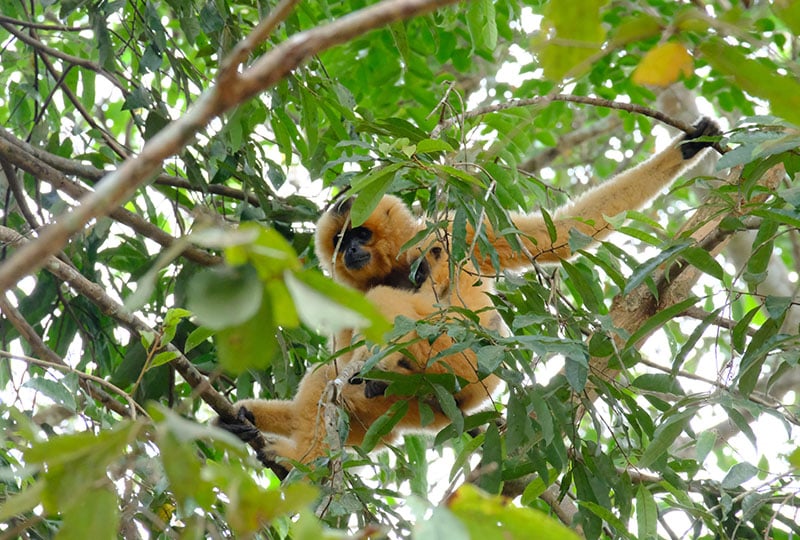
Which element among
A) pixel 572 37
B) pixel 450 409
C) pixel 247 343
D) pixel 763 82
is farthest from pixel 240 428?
pixel 763 82

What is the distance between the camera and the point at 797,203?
2.70 meters

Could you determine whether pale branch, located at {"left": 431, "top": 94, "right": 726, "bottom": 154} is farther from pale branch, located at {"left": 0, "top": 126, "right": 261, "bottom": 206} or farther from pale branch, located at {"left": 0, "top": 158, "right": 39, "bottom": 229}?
pale branch, located at {"left": 0, "top": 158, "right": 39, "bottom": 229}

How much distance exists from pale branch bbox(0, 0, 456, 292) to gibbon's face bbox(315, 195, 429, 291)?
3.66 meters

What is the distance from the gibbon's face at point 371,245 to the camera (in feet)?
15.4

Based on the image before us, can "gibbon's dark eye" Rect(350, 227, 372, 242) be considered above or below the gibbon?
above

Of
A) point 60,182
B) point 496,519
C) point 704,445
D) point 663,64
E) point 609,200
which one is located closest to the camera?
point 496,519

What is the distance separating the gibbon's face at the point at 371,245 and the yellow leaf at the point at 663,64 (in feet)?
11.4

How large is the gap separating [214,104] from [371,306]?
29cm

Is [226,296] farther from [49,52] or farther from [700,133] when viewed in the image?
[700,133]

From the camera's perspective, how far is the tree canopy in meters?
1.10

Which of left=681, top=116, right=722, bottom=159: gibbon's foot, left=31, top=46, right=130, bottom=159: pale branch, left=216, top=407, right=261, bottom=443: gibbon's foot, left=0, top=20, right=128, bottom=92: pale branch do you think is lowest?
left=216, top=407, right=261, bottom=443: gibbon's foot

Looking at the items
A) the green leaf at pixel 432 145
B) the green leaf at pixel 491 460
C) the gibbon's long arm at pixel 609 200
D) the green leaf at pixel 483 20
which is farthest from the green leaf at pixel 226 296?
the gibbon's long arm at pixel 609 200

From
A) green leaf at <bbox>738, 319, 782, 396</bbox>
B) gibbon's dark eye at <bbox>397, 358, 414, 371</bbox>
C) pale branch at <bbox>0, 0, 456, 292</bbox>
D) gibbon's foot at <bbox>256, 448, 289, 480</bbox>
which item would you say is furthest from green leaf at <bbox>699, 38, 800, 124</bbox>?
gibbon's dark eye at <bbox>397, 358, 414, 371</bbox>

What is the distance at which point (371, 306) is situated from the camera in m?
1.06
